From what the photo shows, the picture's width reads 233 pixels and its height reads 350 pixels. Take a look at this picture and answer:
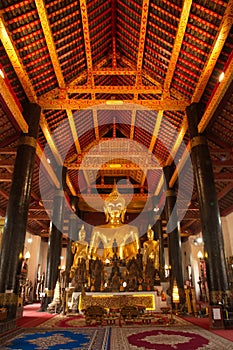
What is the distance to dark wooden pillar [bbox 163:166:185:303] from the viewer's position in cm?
1226

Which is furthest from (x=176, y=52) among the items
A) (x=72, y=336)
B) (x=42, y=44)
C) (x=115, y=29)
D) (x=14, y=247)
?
(x=72, y=336)

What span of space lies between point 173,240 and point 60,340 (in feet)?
28.4

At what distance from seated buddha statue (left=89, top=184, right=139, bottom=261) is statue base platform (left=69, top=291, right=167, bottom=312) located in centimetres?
236

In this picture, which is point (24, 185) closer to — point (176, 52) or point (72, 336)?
point (72, 336)

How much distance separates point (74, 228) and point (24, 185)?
454 inches

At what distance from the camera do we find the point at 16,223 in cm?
800

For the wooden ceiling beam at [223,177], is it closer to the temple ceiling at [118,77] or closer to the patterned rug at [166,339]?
the temple ceiling at [118,77]

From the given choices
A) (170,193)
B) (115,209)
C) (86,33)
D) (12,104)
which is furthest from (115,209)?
(86,33)

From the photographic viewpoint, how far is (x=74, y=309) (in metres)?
10.5

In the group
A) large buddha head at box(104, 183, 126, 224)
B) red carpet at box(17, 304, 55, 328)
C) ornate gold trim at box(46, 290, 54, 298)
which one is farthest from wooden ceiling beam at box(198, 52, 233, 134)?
ornate gold trim at box(46, 290, 54, 298)

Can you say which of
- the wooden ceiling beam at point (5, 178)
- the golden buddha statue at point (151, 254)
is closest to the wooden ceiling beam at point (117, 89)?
the wooden ceiling beam at point (5, 178)

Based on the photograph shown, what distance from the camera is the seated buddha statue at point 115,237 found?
12.7m

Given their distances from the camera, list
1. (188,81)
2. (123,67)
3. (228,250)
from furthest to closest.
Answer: (228,250)
(123,67)
(188,81)

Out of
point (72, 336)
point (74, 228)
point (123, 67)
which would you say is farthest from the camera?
point (74, 228)
